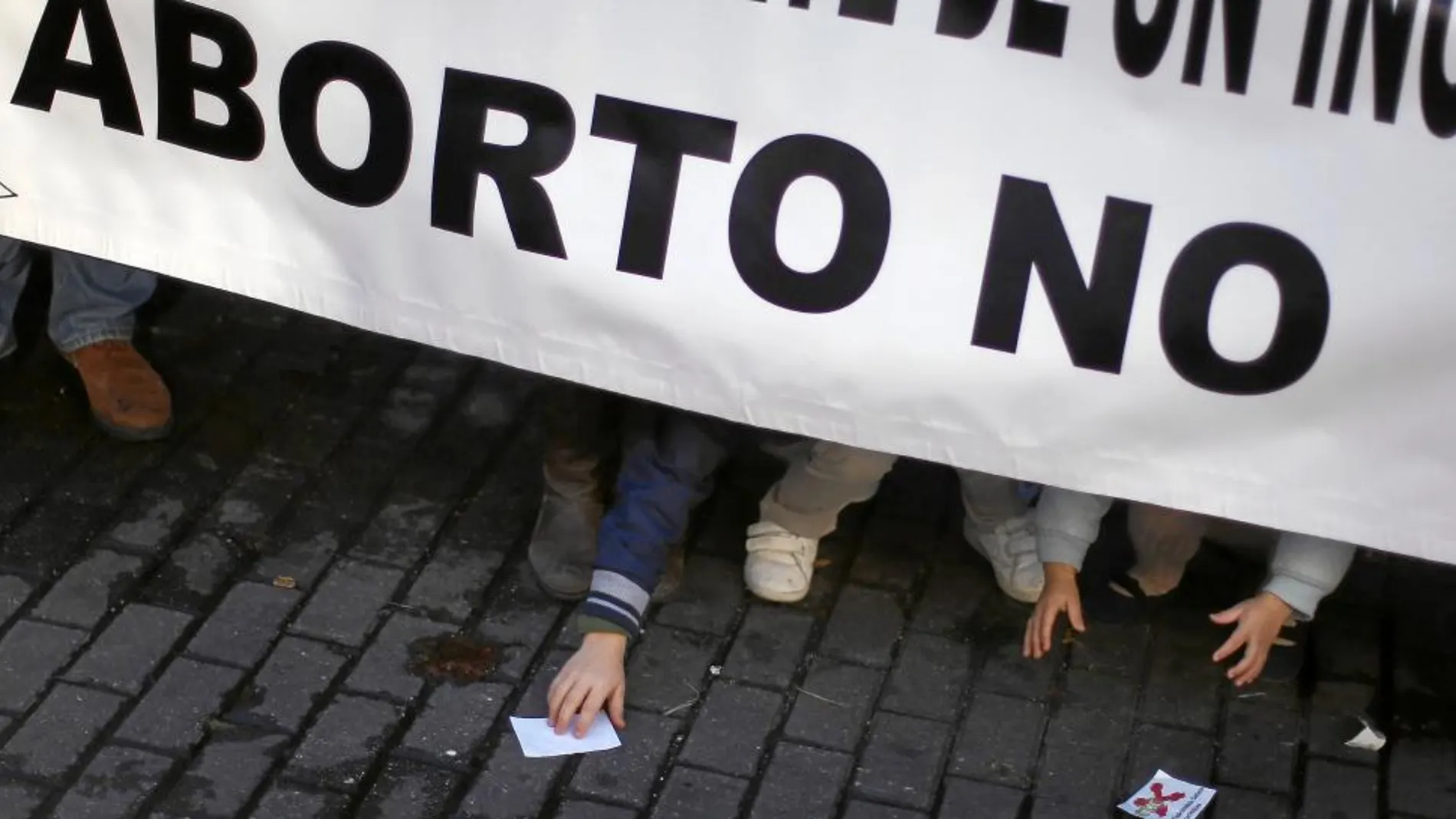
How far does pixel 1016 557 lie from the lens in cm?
386

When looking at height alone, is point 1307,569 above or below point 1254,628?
above

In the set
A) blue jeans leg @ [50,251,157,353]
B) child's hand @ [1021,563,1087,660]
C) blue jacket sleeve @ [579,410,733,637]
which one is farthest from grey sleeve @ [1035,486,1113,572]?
blue jeans leg @ [50,251,157,353]

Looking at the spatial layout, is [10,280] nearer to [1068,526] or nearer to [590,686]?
[590,686]

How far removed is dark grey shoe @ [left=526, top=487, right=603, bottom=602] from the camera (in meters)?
3.80

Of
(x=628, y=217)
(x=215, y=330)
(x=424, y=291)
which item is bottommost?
(x=215, y=330)

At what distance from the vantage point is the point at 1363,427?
3.08m

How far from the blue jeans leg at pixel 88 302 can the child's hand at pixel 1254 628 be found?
2.51 meters

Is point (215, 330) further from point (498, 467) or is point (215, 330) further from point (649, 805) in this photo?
point (649, 805)

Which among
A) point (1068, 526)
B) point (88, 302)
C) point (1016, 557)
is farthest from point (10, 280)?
point (1068, 526)

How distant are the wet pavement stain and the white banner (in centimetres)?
63

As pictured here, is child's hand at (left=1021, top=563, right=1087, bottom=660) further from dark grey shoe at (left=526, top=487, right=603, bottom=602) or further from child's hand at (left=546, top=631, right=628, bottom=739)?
dark grey shoe at (left=526, top=487, right=603, bottom=602)

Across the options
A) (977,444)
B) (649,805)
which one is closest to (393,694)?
(649,805)

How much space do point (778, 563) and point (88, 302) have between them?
1.71m

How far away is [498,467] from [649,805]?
116 centimetres
